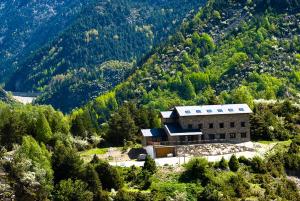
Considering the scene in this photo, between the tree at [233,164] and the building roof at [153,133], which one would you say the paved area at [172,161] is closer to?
the tree at [233,164]

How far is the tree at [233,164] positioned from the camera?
278 feet

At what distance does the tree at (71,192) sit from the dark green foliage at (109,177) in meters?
4.61

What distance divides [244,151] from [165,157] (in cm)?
1224

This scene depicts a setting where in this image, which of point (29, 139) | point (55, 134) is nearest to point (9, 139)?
point (55, 134)

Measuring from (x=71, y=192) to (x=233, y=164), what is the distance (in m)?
24.9

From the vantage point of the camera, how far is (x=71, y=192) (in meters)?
70.1

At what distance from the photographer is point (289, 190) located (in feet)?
275

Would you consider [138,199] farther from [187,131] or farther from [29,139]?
[187,131]

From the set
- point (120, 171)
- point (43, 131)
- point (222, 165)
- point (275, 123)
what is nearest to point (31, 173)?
point (120, 171)

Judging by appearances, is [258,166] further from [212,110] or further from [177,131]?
[212,110]

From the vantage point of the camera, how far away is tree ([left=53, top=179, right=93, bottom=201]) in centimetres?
6988

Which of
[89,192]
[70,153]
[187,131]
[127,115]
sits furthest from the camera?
[127,115]

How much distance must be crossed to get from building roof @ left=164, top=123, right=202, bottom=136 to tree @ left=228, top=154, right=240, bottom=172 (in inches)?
507

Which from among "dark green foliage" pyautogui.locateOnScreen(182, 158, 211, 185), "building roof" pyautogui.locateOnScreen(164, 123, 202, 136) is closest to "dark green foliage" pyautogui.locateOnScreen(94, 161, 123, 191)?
"dark green foliage" pyautogui.locateOnScreen(182, 158, 211, 185)
